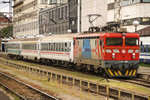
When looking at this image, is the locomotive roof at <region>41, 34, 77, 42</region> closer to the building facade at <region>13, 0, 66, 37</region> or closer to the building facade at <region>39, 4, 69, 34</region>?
the building facade at <region>39, 4, 69, 34</region>

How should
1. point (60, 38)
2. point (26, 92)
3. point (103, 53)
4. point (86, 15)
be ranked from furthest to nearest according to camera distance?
1. point (86, 15)
2. point (60, 38)
3. point (103, 53)
4. point (26, 92)

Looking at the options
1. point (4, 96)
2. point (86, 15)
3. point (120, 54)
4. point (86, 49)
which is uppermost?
point (86, 15)

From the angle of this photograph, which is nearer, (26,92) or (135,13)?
(26,92)

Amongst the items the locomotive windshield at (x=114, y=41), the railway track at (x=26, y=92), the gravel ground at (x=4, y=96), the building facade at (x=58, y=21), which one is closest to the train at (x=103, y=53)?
the locomotive windshield at (x=114, y=41)

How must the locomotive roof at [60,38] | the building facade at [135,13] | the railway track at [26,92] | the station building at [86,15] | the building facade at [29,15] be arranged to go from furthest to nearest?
1. the building facade at [29,15]
2. the station building at [86,15]
3. the building facade at [135,13]
4. the locomotive roof at [60,38]
5. the railway track at [26,92]

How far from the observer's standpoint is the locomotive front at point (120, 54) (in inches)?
779

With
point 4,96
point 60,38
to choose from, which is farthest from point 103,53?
point 60,38

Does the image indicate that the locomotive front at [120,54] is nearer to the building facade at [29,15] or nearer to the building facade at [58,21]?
the building facade at [58,21]

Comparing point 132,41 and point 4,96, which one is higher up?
point 132,41

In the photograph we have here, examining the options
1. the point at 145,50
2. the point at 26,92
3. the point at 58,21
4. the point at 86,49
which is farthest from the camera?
the point at 58,21

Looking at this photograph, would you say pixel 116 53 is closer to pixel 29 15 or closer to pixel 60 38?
pixel 60 38

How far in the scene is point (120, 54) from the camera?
2002cm

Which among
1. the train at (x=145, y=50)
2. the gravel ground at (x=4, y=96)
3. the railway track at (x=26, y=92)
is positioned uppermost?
the train at (x=145, y=50)

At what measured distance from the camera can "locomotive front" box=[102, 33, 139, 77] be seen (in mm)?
19797
